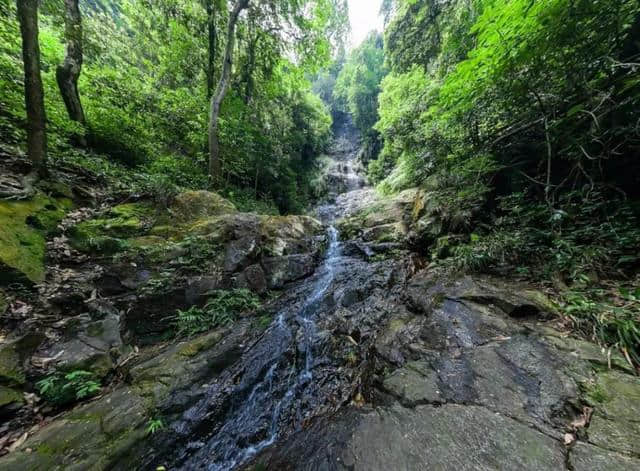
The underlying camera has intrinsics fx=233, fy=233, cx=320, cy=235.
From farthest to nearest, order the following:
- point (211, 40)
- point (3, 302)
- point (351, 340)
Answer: point (211, 40), point (351, 340), point (3, 302)

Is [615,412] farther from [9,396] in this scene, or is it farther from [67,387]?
[9,396]

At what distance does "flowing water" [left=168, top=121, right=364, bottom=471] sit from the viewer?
2482mm

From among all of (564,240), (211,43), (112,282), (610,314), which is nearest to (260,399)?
(112,282)

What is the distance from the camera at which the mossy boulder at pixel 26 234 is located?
9.79 ft

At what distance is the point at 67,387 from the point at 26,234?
7.81ft

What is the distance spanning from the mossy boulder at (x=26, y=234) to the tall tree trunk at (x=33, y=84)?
0.73 m

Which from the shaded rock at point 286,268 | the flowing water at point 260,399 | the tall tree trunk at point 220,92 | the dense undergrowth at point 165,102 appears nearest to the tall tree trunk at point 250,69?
the dense undergrowth at point 165,102

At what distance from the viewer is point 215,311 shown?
436cm

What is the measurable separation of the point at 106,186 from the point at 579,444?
315 inches

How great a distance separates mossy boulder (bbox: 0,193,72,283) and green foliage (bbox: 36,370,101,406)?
4.68 feet

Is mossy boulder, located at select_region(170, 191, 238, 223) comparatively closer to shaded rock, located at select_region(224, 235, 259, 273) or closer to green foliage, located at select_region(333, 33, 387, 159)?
shaded rock, located at select_region(224, 235, 259, 273)

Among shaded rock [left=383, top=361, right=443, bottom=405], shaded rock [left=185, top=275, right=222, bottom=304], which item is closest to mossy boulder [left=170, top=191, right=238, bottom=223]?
shaded rock [left=185, top=275, right=222, bottom=304]

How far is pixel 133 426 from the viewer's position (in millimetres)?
2408

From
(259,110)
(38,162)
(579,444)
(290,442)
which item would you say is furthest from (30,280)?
(259,110)
